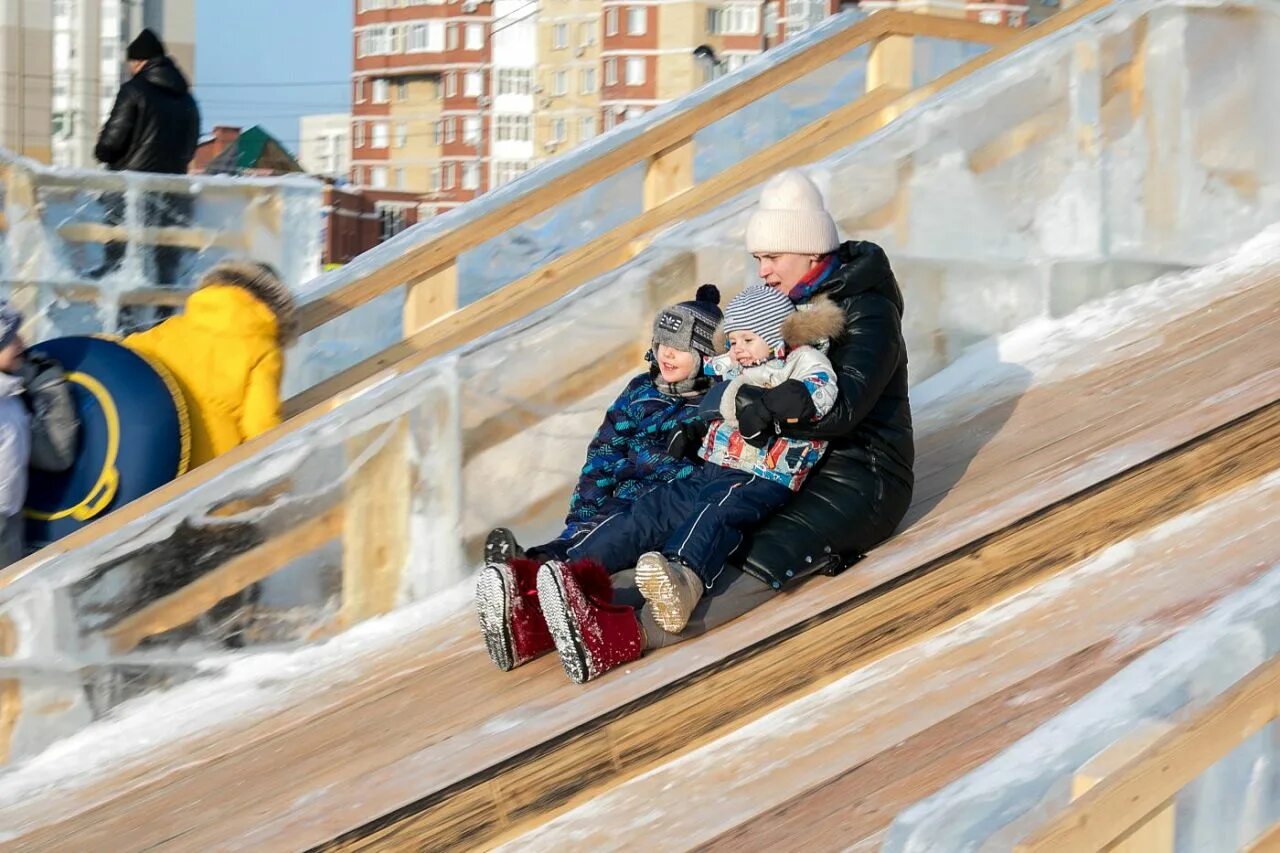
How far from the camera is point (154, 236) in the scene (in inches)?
346

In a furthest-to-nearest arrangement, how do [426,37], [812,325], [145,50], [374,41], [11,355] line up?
[374,41]
[426,37]
[145,50]
[11,355]
[812,325]

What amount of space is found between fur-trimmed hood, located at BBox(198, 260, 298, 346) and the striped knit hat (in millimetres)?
1824

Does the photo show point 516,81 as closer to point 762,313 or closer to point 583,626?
point 762,313

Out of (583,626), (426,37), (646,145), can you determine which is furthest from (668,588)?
(426,37)

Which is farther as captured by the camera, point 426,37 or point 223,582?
point 426,37

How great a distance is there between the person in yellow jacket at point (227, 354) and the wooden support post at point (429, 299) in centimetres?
193

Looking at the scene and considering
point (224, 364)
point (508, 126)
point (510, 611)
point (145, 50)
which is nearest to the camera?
point (510, 611)

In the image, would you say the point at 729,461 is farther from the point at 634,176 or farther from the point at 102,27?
the point at 102,27

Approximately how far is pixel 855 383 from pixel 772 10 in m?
52.3

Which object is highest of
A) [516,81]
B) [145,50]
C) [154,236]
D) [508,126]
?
[516,81]

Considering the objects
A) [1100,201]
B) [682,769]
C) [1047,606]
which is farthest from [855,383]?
[1100,201]

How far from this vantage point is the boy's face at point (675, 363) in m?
4.62

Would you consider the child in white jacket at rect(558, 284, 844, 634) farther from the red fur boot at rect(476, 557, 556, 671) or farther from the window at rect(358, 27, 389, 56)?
the window at rect(358, 27, 389, 56)

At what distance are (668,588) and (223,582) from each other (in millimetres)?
1460
